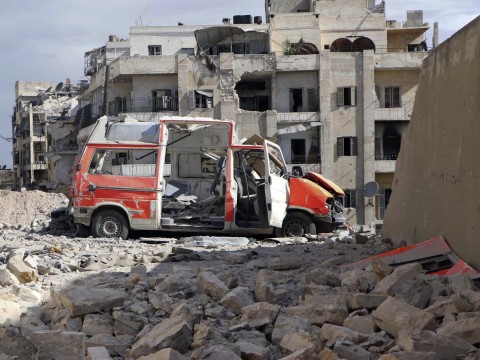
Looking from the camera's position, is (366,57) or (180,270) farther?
(366,57)

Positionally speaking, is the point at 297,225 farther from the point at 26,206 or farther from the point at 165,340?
the point at 165,340

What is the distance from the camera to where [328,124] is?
37.7 m

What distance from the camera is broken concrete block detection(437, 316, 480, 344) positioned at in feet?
16.0

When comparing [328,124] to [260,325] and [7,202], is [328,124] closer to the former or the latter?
[7,202]

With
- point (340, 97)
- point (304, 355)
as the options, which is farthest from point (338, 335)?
point (340, 97)

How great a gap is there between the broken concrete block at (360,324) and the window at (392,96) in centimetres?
3360

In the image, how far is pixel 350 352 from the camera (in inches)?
187

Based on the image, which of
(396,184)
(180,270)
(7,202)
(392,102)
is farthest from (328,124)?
(180,270)

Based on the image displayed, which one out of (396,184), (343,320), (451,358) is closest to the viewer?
(451,358)

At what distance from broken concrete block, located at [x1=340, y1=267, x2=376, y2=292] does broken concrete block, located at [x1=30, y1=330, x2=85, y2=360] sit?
2.43 meters

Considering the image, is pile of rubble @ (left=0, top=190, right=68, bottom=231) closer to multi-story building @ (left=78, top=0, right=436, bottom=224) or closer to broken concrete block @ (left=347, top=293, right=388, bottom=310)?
broken concrete block @ (left=347, top=293, right=388, bottom=310)

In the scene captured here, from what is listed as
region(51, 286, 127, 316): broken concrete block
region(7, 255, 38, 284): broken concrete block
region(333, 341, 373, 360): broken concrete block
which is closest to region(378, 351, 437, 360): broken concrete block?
region(333, 341, 373, 360): broken concrete block

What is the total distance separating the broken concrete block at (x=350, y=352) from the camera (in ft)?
15.6

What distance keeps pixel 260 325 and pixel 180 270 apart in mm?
2953
